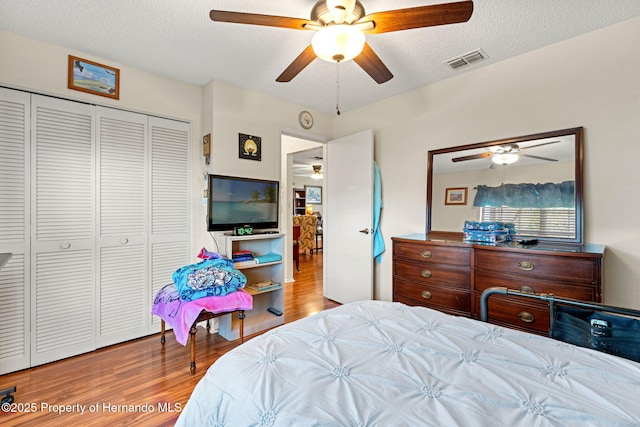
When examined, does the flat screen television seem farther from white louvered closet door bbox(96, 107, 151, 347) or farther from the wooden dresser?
the wooden dresser

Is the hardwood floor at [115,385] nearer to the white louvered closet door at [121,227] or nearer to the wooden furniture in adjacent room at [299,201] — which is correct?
the white louvered closet door at [121,227]

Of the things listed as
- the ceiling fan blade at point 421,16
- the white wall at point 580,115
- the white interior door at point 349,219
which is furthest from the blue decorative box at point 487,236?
the ceiling fan blade at point 421,16

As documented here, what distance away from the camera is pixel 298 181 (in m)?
9.27

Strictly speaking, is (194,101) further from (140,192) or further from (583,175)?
(583,175)

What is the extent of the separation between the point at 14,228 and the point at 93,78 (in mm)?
1315

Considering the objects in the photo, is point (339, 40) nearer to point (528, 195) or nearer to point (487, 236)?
point (487, 236)

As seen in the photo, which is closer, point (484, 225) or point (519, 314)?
point (519, 314)

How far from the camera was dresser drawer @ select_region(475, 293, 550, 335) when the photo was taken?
1.82 meters

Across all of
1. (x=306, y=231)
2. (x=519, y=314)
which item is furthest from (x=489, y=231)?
(x=306, y=231)

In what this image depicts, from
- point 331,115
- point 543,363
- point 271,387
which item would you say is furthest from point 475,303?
point 331,115

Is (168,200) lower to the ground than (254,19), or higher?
lower

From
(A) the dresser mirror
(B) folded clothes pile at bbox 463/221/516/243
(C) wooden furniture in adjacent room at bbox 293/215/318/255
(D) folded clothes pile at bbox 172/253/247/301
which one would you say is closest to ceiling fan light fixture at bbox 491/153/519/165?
(A) the dresser mirror

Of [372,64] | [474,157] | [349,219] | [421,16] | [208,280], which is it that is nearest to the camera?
[421,16]

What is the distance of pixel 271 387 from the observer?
33.4 inches
